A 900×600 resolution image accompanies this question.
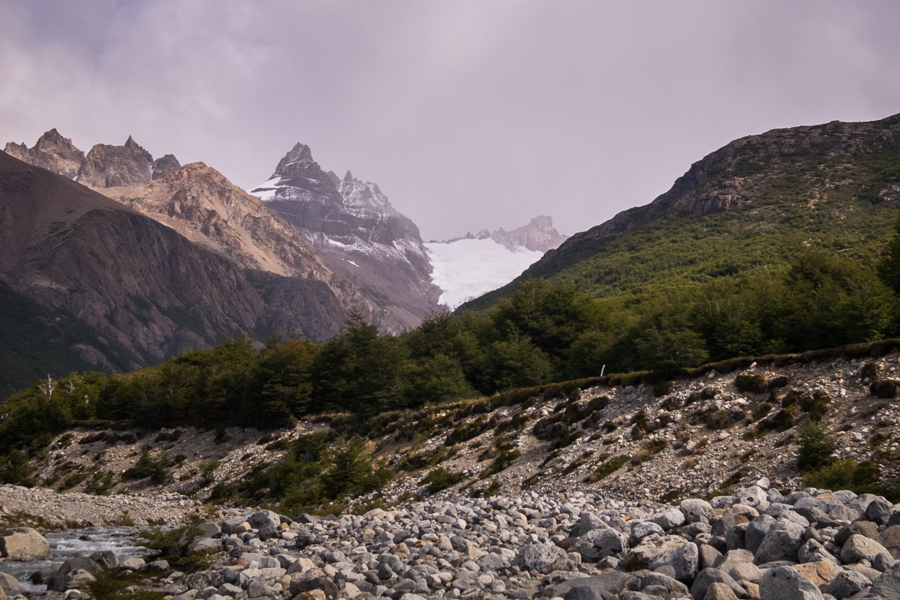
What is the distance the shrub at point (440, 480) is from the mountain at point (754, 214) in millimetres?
64217

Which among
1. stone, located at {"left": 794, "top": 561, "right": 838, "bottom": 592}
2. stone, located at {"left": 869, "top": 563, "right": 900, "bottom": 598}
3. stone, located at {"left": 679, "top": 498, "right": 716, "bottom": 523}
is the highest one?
stone, located at {"left": 869, "top": 563, "right": 900, "bottom": 598}

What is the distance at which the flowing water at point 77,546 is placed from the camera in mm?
16766

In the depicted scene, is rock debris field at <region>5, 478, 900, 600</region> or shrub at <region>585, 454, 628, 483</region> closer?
rock debris field at <region>5, 478, 900, 600</region>

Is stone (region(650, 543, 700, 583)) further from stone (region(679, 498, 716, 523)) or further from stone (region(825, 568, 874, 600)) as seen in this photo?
stone (region(679, 498, 716, 523))

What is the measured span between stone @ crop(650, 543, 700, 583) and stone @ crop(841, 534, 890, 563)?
7.73 feet

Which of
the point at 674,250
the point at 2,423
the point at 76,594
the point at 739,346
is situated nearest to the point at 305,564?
the point at 76,594

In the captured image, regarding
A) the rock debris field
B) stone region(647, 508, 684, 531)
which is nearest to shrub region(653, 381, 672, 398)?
the rock debris field

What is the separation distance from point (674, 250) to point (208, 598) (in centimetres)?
12352

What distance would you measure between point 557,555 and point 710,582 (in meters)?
4.23

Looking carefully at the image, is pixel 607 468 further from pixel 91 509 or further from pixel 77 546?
pixel 91 509

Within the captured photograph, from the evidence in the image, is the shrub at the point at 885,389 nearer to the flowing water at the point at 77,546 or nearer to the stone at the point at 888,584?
the stone at the point at 888,584

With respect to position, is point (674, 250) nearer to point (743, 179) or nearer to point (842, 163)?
point (743, 179)

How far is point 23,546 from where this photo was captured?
62.3 feet

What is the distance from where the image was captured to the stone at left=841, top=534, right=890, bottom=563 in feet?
29.4
